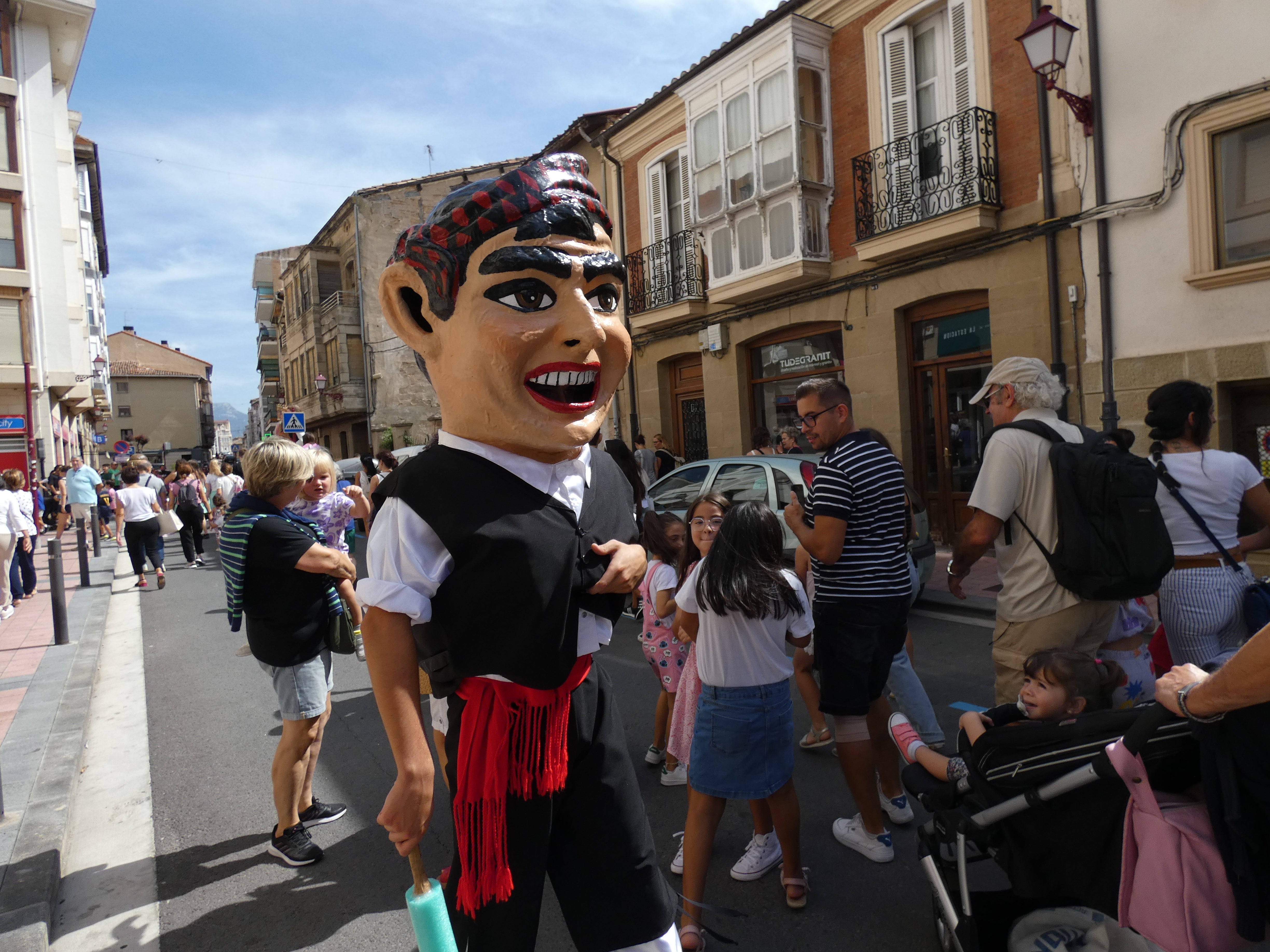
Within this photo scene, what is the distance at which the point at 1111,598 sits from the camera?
2816 mm

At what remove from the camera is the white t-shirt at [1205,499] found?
3137 mm

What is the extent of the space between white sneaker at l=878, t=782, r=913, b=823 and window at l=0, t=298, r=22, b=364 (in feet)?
86.5

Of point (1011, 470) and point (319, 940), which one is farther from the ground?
point (1011, 470)

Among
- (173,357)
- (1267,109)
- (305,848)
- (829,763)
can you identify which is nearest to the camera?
(305,848)

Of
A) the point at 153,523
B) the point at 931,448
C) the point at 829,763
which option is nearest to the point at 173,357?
the point at 153,523

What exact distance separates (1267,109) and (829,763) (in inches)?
281

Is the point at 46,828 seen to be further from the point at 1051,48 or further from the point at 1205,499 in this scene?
the point at 1051,48

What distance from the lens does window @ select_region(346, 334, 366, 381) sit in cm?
2789

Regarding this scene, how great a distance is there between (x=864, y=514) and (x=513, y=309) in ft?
5.53

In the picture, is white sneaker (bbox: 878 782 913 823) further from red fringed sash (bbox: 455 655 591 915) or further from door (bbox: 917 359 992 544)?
door (bbox: 917 359 992 544)

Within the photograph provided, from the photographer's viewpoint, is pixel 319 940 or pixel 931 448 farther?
pixel 931 448

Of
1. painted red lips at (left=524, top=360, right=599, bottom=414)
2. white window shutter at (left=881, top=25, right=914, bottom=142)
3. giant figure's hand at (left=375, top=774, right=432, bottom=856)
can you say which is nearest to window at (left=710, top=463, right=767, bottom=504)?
white window shutter at (left=881, top=25, right=914, bottom=142)

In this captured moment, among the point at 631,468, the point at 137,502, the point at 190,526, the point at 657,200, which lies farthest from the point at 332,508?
the point at 657,200

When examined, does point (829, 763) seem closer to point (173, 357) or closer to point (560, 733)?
point (560, 733)
